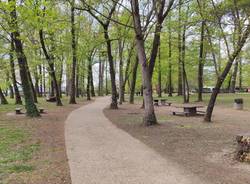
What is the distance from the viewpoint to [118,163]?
621 centimetres

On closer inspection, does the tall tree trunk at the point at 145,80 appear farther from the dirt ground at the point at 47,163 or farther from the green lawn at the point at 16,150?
the green lawn at the point at 16,150

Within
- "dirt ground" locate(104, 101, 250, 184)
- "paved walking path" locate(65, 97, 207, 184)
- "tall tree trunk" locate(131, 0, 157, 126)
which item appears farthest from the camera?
"tall tree trunk" locate(131, 0, 157, 126)

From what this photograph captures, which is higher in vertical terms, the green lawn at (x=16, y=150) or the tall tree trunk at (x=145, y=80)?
the tall tree trunk at (x=145, y=80)

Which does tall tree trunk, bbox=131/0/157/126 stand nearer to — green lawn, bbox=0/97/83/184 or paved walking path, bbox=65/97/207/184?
paved walking path, bbox=65/97/207/184

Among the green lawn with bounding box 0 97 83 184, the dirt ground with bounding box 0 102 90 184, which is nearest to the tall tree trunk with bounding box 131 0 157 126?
the dirt ground with bounding box 0 102 90 184

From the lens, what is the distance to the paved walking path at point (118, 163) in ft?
16.9

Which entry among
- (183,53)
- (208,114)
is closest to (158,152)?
(208,114)

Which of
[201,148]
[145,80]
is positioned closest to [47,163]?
[201,148]

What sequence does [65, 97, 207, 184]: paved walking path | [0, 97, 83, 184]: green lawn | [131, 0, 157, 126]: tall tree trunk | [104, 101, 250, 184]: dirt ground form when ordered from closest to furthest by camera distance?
[65, 97, 207, 184]: paved walking path
[104, 101, 250, 184]: dirt ground
[0, 97, 83, 184]: green lawn
[131, 0, 157, 126]: tall tree trunk

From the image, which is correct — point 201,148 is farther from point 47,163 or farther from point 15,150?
point 15,150

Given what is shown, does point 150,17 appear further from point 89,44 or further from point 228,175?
point 228,175

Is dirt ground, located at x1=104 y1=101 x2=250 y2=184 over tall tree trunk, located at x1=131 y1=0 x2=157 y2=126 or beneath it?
beneath

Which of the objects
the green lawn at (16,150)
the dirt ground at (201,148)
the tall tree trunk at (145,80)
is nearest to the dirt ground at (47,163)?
the green lawn at (16,150)

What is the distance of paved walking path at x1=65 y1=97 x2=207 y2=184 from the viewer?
16.9 ft
